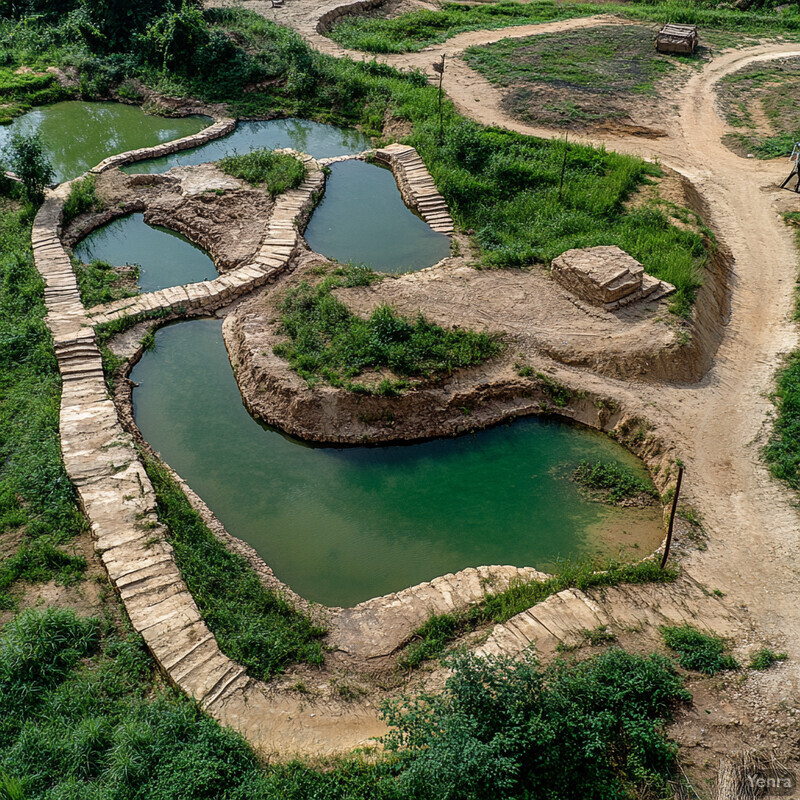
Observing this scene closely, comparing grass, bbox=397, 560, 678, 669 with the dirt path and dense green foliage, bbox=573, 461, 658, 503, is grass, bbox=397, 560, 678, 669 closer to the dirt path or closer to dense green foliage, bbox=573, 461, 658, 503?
the dirt path

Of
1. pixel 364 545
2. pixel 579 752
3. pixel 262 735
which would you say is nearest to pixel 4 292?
pixel 364 545

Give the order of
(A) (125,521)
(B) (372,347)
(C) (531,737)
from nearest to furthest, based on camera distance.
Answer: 1. (C) (531,737)
2. (A) (125,521)
3. (B) (372,347)

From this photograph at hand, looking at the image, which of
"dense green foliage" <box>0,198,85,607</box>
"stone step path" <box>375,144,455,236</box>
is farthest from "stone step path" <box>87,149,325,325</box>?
"stone step path" <box>375,144,455,236</box>

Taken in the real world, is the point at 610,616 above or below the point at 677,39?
below

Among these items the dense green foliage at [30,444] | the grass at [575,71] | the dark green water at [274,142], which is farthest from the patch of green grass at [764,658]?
the dark green water at [274,142]

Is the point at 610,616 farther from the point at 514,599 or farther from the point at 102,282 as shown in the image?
the point at 102,282

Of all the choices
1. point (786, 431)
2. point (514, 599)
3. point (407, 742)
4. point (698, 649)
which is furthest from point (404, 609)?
point (786, 431)

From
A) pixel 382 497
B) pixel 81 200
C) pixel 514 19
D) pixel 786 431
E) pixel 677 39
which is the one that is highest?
pixel 677 39

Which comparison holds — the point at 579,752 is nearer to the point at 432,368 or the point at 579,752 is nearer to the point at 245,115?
the point at 432,368
